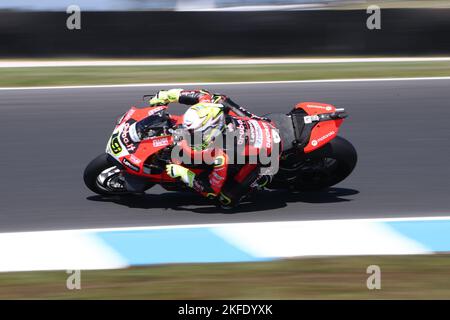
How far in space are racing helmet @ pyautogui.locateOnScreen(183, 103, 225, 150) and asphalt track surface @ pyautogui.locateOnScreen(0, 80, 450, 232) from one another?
0.74 metres

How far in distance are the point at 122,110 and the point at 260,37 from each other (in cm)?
382

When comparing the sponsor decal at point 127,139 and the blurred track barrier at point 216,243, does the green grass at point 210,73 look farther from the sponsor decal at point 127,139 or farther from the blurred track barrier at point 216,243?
the blurred track barrier at point 216,243

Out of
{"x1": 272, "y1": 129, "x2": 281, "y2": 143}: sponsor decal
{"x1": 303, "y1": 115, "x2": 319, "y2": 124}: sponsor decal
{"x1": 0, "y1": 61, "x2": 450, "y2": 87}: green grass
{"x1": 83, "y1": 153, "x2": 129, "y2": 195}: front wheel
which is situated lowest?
{"x1": 83, "y1": 153, "x2": 129, "y2": 195}: front wheel

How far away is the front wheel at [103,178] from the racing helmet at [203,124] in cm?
93

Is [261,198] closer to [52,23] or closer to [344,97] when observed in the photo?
[344,97]

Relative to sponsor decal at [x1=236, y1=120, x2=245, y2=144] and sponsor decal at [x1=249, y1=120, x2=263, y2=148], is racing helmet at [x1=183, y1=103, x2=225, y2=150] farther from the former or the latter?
sponsor decal at [x1=249, y1=120, x2=263, y2=148]

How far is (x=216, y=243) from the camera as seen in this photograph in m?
7.41

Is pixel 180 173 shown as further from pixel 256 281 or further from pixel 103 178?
pixel 256 281

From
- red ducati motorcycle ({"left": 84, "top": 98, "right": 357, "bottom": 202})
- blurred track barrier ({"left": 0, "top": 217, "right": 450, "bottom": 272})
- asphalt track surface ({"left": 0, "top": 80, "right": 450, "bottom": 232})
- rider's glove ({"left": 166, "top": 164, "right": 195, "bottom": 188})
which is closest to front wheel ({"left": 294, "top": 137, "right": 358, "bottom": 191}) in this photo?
red ducati motorcycle ({"left": 84, "top": 98, "right": 357, "bottom": 202})

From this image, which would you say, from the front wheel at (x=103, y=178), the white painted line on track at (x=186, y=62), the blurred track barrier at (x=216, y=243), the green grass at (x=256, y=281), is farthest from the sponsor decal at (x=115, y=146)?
the white painted line on track at (x=186, y=62)

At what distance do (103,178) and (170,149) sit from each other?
78cm

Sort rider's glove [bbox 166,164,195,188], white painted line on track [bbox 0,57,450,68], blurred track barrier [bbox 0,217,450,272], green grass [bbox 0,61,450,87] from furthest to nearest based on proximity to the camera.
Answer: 1. white painted line on track [bbox 0,57,450,68]
2. green grass [bbox 0,61,450,87]
3. rider's glove [bbox 166,164,195,188]
4. blurred track barrier [bbox 0,217,450,272]

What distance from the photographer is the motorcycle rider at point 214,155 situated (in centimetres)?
768

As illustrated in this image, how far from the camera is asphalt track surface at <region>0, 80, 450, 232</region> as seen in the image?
8211 mm
